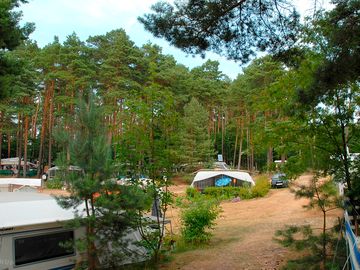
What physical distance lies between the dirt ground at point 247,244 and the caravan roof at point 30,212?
106 inches

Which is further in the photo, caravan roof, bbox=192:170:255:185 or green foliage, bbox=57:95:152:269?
caravan roof, bbox=192:170:255:185

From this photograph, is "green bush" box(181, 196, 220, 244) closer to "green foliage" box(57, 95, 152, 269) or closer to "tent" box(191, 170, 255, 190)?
"green foliage" box(57, 95, 152, 269)

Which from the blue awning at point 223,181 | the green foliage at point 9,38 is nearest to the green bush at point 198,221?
the green foliage at point 9,38

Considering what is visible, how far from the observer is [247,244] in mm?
10406

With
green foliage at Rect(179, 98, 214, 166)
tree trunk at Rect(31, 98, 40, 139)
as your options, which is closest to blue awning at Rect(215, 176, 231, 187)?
green foliage at Rect(179, 98, 214, 166)

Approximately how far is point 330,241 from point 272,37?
3.51m

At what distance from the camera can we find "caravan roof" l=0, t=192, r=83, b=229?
277 inches

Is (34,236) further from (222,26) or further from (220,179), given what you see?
(220,179)

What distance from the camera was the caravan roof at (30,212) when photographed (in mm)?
7039

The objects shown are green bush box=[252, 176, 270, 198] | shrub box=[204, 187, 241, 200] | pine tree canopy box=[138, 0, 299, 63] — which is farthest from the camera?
shrub box=[204, 187, 241, 200]

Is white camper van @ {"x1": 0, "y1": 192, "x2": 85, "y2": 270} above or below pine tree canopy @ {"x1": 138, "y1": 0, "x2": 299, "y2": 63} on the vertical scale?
below

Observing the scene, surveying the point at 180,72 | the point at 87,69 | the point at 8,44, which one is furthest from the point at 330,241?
the point at 180,72

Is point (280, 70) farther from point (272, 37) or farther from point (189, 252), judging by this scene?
point (189, 252)

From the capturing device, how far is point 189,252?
386 inches
